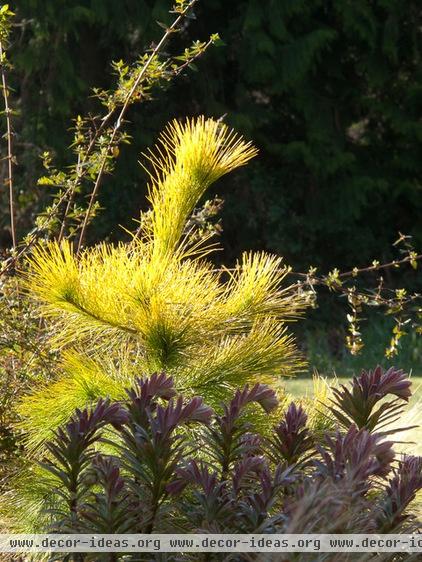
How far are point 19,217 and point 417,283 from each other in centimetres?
403

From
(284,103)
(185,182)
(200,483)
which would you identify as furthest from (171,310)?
(284,103)

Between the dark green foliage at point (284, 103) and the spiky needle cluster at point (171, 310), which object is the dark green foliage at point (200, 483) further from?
the dark green foliage at point (284, 103)

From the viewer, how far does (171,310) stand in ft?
9.48

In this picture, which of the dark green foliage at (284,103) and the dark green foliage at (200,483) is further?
the dark green foliage at (284,103)

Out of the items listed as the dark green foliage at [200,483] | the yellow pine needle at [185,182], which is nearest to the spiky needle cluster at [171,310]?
the yellow pine needle at [185,182]

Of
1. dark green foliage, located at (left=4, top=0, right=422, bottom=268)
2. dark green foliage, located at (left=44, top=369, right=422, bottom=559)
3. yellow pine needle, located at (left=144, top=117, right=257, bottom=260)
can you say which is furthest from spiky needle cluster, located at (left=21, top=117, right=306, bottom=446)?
dark green foliage, located at (left=4, top=0, right=422, bottom=268)

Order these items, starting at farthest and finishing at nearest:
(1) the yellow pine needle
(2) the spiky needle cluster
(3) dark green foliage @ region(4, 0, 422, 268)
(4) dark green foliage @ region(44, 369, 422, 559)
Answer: (3) dark green foliage @ region(4, 0, 422, 268)
(1) the yellow pine needle
(2) the spiky needle cluster
(4) dark green foliage @ region(44, 369, 422, 559)

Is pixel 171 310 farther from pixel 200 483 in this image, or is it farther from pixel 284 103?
pixel 284 103

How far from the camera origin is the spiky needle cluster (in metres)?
2.89

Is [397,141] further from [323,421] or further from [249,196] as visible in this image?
[323,421]

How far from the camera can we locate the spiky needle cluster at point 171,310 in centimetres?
289

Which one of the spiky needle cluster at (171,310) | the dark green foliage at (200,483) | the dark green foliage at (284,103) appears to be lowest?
the dark green foliage at (200,483)

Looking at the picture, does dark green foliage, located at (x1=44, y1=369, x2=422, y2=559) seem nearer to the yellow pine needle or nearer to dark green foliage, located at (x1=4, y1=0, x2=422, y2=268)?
the yellow pine needle

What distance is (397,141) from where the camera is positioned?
9969mm
